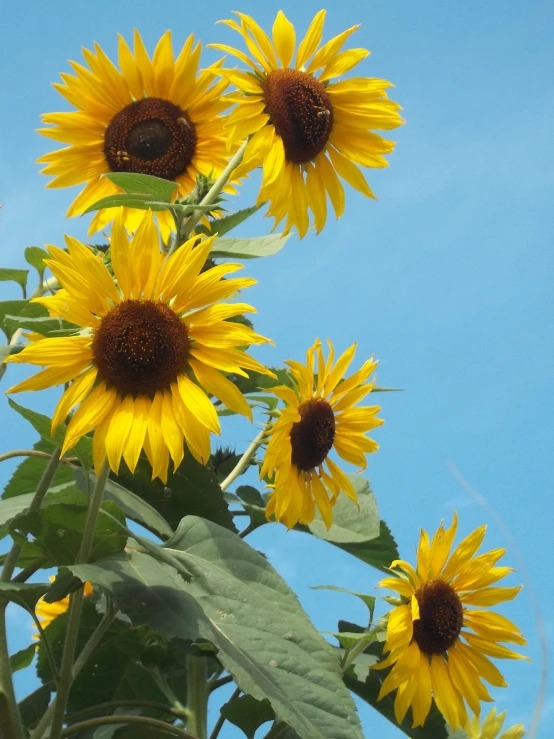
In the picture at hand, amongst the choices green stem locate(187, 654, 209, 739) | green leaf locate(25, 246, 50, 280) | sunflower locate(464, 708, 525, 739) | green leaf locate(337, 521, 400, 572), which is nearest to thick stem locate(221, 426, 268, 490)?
green leaf locate(337, 521, 400, 572)

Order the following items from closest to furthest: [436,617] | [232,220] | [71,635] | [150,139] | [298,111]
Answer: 1. [71,635]
2. [232,220]
3. [298,111]
4. [436,617]
5. [150,139]

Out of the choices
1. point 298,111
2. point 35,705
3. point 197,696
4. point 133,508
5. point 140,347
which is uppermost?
point 298,111

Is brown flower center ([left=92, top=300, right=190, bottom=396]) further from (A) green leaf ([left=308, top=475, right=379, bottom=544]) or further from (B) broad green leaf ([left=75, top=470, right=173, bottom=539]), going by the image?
(A) green leaf ([left=308, top=475, right=379, bottom=544])

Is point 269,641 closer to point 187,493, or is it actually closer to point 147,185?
point 187,493

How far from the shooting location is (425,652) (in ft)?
4.98

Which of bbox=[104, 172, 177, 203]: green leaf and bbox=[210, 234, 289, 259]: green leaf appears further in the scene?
bbox=[210, 234, 289, 259]: green leaf

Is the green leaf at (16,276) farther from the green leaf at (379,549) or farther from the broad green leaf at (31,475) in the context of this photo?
the green leaf at (379,549)

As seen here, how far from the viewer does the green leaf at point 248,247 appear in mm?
1316

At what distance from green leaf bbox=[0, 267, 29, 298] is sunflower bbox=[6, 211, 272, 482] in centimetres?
35

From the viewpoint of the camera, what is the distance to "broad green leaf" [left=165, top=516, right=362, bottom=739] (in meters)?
0.99

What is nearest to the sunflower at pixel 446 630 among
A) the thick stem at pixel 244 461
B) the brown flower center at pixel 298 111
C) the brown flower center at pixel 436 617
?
the brown flower center at pixel 436 617

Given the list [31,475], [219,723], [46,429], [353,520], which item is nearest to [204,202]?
[46,429]

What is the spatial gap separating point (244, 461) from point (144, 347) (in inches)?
19.8

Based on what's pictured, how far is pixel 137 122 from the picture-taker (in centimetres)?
169
